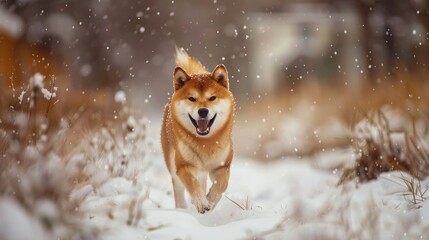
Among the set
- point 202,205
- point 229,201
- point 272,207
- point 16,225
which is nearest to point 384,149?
point 272,207

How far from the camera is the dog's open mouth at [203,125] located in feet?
8.97

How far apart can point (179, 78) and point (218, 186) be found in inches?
20.7

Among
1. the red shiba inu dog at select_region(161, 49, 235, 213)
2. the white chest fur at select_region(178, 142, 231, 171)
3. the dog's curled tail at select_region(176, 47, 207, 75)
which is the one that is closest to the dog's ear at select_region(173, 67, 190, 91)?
the red shiba inu dog at select_region(161, 49, 235, 213)

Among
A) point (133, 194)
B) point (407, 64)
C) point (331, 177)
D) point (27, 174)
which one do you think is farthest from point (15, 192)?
point (407, 64)

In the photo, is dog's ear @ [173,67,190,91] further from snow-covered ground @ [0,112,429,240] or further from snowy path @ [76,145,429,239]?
snowy path @ [76,145,429,239]

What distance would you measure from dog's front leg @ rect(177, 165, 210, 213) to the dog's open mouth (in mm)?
171

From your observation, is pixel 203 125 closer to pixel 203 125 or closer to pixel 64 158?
pixel 203 125

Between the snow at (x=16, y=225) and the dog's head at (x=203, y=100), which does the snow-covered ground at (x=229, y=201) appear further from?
the dog's head at (x=203, y=100)

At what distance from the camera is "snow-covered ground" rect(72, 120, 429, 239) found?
2.32 metres

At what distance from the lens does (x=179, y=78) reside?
9.05 feet

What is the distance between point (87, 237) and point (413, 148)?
170 cm

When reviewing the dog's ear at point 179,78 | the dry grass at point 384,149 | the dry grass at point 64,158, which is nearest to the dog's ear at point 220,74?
the dog's ear at point 179,78

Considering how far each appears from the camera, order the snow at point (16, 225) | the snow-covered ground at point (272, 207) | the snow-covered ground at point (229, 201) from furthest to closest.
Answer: the snow-covered ground at point (272, 207) < the snow-covered ground at point (229, 201) < the snow at point (16, 225)

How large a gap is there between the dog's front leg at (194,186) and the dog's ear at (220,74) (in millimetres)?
419
